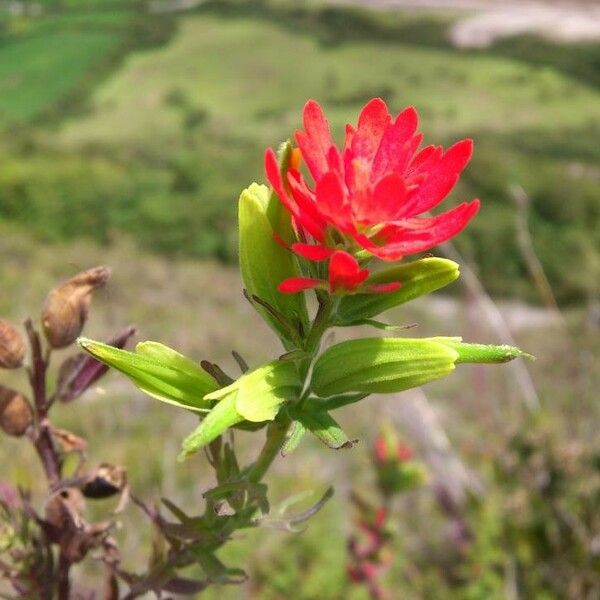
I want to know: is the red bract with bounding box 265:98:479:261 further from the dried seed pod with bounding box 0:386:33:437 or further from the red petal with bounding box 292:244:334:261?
the dried seed pod with bounding box 0:386:33:437

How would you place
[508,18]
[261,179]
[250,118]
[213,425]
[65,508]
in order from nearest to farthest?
1. [213,425]
2. [65,508]
3. [261,179]
4. [250,118]
5. [508,18]

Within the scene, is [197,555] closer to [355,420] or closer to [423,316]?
[355,420]

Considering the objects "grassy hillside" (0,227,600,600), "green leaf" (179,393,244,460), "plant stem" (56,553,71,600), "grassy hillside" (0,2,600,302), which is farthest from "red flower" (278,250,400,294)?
"grassy hillside" (0,2,600,302)

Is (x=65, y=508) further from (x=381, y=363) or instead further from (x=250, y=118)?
(x=250, y=118)

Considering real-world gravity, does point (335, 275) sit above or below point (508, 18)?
above

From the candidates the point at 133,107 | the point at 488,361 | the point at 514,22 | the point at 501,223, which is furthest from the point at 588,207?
the point at 488,361

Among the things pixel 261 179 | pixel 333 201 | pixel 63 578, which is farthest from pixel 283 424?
pixel 261 179
